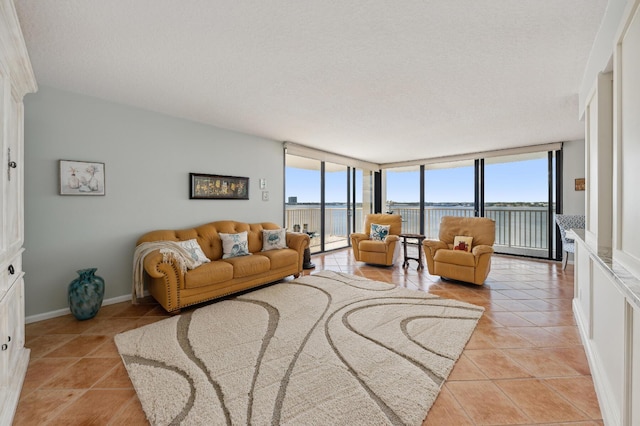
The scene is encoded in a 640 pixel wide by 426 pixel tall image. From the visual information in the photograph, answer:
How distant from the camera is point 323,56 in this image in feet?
7.15

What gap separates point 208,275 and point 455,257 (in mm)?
3265

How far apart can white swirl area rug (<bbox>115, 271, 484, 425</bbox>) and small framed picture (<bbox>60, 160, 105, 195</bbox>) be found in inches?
65.4

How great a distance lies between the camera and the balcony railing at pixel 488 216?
5.80 meters

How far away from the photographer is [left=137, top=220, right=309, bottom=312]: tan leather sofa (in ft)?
9.18

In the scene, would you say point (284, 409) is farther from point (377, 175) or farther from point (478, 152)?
point (377, 175)

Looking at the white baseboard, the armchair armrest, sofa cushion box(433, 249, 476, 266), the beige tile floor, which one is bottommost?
the beige tile floor

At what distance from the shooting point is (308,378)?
1747 millimetres

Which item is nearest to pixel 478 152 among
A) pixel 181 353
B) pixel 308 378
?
pixel 308 378

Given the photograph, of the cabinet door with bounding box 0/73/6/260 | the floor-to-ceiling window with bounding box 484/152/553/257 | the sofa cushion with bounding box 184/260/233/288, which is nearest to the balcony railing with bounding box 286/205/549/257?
the floor-to-ceiling window with bounding box 484/152/553/257

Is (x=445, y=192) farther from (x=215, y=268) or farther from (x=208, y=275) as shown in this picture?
(x=208, y=275)

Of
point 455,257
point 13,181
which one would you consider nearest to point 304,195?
point 455,257

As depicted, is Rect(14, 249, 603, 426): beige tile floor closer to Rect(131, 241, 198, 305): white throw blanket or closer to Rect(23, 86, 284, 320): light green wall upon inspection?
Rect(131, 241, 198, 305): white throw blanket

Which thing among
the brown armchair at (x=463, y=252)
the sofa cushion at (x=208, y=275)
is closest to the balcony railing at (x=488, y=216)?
the brown armchair at (x=463, y=252)

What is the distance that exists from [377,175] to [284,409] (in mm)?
6834
